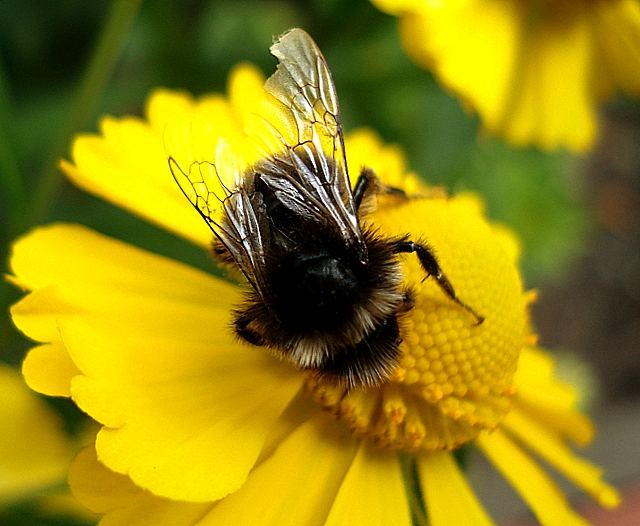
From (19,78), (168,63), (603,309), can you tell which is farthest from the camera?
(603,309)

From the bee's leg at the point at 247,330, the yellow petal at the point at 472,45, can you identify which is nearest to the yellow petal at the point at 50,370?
the bee's leg at the point at 247,330

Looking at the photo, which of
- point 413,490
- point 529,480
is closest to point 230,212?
point 413,490

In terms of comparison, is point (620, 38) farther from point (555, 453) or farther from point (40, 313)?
point (40, 313)

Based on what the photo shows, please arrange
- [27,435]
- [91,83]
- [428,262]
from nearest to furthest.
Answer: [428,262] < [91,83] < [27,435]

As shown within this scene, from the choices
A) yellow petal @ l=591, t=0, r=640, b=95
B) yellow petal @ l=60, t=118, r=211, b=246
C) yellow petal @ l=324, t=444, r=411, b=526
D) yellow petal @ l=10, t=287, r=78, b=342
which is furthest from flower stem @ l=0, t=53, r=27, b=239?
yellow petal @ l=591, t=0, r=640, b=95

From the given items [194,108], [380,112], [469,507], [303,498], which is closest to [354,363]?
[303,498]

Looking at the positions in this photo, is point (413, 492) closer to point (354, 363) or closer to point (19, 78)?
point (354, 363)

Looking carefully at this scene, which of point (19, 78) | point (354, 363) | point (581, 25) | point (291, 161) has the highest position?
point (581, 25)
